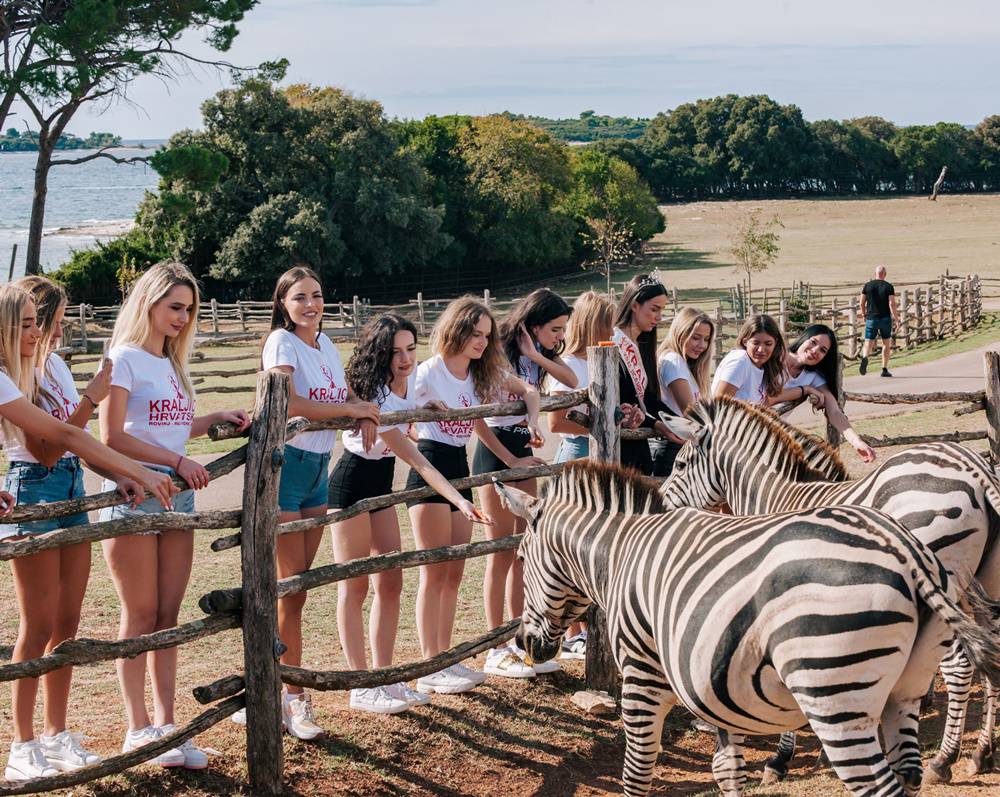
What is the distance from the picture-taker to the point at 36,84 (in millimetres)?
30656

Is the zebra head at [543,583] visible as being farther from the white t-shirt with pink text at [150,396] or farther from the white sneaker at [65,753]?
the white sneaker at [65,753]

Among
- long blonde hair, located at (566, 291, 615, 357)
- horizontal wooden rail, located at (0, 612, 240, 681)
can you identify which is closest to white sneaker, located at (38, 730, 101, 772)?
horizontal wooden rail, located at (0, 612, 240, 681)

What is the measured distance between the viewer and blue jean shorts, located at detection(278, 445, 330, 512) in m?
5.27

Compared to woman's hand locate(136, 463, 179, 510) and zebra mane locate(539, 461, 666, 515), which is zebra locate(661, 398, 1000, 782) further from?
woman's hand locate(136, 463, 179, 510)

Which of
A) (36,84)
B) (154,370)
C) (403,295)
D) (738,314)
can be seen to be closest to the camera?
(154,370)

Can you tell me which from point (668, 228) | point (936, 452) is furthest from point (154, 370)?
point (668, 228)

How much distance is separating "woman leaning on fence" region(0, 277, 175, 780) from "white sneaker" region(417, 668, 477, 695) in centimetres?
187

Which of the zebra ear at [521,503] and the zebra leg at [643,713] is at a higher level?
the zebra ear at [521,503]

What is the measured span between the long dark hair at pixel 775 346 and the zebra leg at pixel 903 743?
135 inches

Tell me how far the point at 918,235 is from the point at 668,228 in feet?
68.7

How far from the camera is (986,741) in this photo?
5.33 meters

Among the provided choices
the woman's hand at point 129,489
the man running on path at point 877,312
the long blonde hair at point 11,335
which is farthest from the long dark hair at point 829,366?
the man running on path at point 877,312

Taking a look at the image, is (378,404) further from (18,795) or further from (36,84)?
(36,84)

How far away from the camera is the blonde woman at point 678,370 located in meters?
6.90
